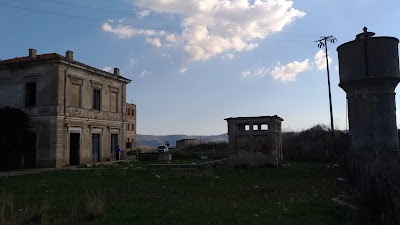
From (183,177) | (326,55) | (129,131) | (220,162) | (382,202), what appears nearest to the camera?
(382,202)

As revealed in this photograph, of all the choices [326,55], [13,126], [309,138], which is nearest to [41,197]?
[13,126]

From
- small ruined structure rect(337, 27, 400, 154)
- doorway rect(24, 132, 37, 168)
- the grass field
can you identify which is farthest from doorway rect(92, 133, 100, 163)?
small ruined structure rect(337, 27, 400, 154)

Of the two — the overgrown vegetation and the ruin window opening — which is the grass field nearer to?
the overgrown vegetation

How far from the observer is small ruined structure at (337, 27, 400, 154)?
16859 mm

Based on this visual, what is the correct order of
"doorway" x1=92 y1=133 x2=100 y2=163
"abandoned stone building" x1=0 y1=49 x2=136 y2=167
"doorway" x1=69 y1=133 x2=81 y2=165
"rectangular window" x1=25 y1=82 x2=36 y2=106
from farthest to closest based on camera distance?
"doorway" x1=92 y1=133 x2=100 y2=163 → "doorway" x1=69 y1=133 x2=81 y2=165 → "rectangular window" x1=25 y1=82 x2=36 y2=106 → "abandoned stone building" x1=0 y1=49 x2=136 y2=167

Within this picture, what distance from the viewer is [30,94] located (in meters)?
29.4

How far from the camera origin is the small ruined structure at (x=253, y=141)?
24766 mm

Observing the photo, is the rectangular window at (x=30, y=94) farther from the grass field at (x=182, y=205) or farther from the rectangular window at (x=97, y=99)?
the grass field at (x=182, y=205)

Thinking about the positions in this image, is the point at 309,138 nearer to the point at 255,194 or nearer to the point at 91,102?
the point at 91,102

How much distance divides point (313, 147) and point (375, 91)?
61.5 feet

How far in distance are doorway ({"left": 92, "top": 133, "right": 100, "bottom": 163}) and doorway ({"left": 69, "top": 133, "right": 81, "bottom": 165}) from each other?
202cm

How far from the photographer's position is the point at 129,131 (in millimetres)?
85750

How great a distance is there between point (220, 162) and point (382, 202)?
1855cm

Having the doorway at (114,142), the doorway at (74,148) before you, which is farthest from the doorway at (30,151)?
the doorway at (114,142)
